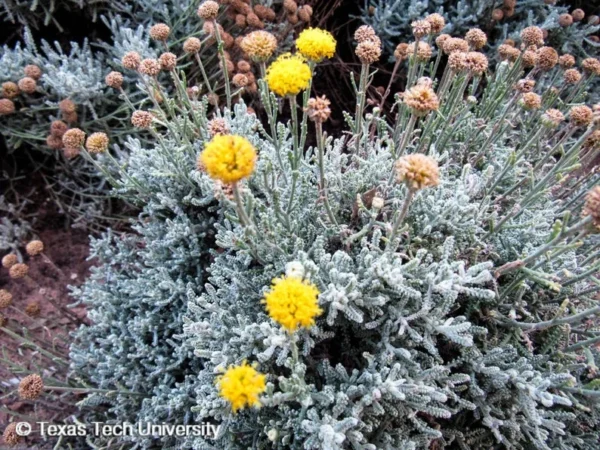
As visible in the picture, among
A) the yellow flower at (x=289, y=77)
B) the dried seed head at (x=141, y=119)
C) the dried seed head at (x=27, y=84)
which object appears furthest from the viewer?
the dried seed head at (x=27, y=84)

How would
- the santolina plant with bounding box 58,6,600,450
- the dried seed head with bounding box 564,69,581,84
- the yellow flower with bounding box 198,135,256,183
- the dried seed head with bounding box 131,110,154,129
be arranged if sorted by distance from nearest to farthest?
the yellow flower with bounding box 198,135,256,183 < the santolina plant with bounding box 58,6,600,450 < the dried seed head with bounding box 131,110,154,129 < the dried seed head with bounding box 564,69,581,84

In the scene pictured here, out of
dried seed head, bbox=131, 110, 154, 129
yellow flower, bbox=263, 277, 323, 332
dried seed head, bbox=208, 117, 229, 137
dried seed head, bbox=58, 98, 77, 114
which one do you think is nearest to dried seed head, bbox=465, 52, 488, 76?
dried seed head, bbox=208, 117, 229, 137

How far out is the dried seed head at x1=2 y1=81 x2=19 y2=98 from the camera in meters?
2.51

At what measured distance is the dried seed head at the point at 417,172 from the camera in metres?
1.32

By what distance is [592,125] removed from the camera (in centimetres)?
151

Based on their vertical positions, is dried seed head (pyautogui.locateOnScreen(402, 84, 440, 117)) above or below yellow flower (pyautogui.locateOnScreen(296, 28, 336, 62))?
below

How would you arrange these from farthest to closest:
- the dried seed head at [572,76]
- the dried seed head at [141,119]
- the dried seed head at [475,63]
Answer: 1. the dried seed head at [572,76]
2. the dried seed head at [141,119]
3. the dried seed head at [475,63]

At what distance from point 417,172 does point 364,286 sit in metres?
0.47

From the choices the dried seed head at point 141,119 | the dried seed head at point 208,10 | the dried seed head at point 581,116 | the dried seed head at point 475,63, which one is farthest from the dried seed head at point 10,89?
the dried seed head at point 581,116

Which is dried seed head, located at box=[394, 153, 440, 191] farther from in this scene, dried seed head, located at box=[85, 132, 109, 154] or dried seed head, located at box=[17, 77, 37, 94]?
dried seed head, located at box=[17, 77, 37, 94]

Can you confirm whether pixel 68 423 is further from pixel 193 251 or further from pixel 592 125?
pixel 592 125

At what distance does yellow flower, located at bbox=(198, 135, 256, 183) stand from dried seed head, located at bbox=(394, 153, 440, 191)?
1.27 feet

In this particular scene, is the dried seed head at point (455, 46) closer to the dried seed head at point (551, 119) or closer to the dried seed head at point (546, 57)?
the dried seed head at point (546, 57)

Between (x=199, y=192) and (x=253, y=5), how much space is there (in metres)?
1.32
